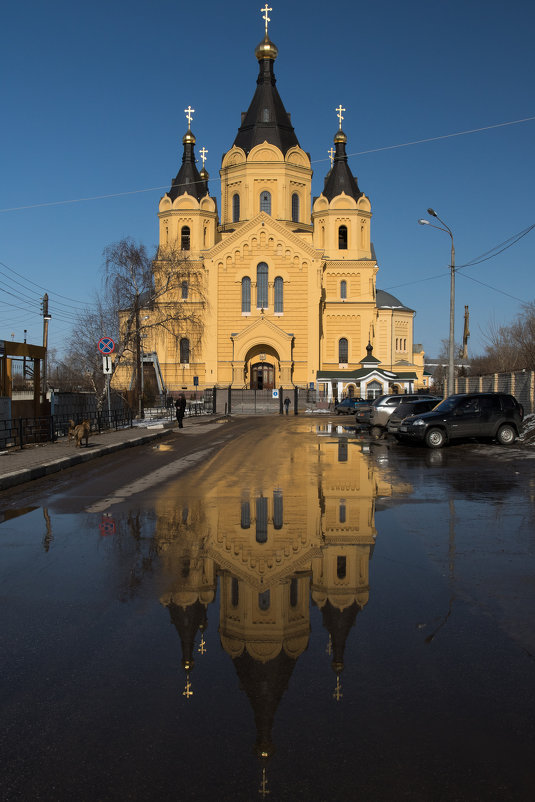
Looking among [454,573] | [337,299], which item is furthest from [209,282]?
[454,573]

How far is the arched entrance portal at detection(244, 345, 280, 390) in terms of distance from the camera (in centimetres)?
6359

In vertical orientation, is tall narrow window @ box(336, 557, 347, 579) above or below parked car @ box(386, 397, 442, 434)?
below

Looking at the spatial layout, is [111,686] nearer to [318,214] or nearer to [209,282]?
[209,282]

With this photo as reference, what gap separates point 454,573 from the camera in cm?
620

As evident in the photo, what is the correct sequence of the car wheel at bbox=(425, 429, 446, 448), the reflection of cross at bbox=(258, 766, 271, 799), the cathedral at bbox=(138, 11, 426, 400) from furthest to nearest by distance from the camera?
the cathedral at bbox=(138, 11, 426, 400), the car wheel at bbox=(425, 429, 446, 448), the reflection of cross at bbox=(258, 766, 271, 799)

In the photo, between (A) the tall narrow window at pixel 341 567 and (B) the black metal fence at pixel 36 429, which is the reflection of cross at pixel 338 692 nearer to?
(A) the tall narrow window at pixel 341 567

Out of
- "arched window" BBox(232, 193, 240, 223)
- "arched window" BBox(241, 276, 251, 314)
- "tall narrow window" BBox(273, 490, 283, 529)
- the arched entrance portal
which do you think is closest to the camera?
"tall narrow window" BBox(273, 490, 283, 529)

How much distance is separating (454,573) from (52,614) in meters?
3.46

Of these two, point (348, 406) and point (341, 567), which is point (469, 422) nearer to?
point (341, 567)

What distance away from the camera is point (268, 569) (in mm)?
6324

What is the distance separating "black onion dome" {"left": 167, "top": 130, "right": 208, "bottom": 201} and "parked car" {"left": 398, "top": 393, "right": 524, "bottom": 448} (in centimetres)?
5055

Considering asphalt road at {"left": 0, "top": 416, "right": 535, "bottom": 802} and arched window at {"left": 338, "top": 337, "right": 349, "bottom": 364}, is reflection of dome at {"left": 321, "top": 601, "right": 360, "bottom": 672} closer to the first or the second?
asphalt road at {"left": 0, "top": 416, "right": 535, "bottom": 802}

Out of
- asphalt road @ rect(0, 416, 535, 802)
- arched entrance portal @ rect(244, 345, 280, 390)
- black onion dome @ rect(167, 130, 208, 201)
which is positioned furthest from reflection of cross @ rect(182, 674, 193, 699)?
black onion dome @ rect(167, 130, 208, 201)

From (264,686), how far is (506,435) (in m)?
19.0
